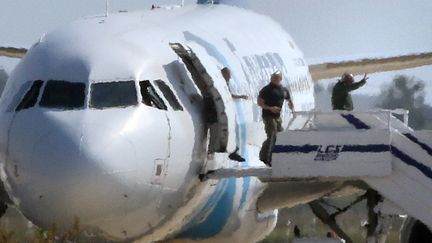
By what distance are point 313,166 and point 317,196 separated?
2806 mm

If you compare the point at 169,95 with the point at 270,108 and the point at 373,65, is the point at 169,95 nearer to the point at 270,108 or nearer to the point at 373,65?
the point at 270,108

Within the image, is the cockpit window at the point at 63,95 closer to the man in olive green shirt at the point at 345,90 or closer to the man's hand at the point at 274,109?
the man's hand at the point at 274,109

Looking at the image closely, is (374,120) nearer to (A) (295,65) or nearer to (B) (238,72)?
(B) (238,72)

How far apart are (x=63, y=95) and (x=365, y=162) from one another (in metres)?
4.51

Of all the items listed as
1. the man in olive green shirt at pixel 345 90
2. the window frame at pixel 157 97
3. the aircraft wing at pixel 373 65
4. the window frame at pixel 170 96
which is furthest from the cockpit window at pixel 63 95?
the aircraft wing at pixel 373 65

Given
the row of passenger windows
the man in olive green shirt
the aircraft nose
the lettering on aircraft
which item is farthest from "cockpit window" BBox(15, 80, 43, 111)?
the man in olive green shirt

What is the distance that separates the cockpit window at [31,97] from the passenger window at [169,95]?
1722 mm

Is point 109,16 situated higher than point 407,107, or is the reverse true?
point 109,16

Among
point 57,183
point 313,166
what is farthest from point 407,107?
point 57,183

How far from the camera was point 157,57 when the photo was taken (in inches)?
850

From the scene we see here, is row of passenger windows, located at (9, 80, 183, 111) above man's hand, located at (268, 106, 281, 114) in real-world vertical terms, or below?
above

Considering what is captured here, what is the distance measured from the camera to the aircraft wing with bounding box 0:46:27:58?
30902mm

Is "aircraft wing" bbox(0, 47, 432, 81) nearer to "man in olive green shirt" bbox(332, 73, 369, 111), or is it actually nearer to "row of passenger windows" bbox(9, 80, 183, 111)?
"man in olive green shirt" bbox(332, 73, 369, 111)

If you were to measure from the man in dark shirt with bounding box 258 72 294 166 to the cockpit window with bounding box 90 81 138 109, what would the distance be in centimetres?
330
